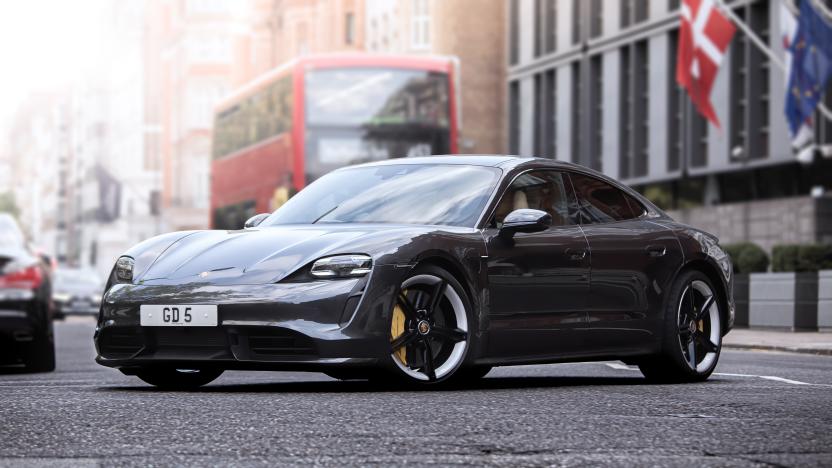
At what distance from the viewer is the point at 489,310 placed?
9289mm

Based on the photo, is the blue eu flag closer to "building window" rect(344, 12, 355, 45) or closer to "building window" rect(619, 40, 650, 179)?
"building window" rect(619, 40, 650, 179)

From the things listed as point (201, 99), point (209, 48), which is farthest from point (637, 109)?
point (209, 48)

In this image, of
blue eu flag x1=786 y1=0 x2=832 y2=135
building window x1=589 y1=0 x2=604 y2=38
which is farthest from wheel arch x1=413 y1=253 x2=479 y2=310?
building window x1=589 y1=0 x2=604 y2=38

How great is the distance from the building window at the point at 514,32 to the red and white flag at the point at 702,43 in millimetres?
25139

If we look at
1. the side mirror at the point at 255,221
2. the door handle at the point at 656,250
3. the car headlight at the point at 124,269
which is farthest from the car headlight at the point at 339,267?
the door handle at the point at 656,250

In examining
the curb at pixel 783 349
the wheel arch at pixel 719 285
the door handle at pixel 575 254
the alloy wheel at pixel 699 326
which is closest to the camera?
the door handle at pixel 575 254

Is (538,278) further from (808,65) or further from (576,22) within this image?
(576,22)

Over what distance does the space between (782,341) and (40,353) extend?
10.2 meters

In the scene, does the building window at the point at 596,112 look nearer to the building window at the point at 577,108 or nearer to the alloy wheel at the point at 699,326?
the building window at the point at 577,108

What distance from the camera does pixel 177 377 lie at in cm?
957

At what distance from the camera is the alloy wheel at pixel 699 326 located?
10641 mm

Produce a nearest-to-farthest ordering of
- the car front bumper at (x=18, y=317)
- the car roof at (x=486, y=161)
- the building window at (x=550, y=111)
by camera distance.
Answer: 1. the car roof at (x=486, y=161)
2. the car front bumper at (x=18, y=317)
3. the building window at (x=550, y=111)

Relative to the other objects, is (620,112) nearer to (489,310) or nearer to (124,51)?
(489,310)

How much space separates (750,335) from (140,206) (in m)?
90.9
